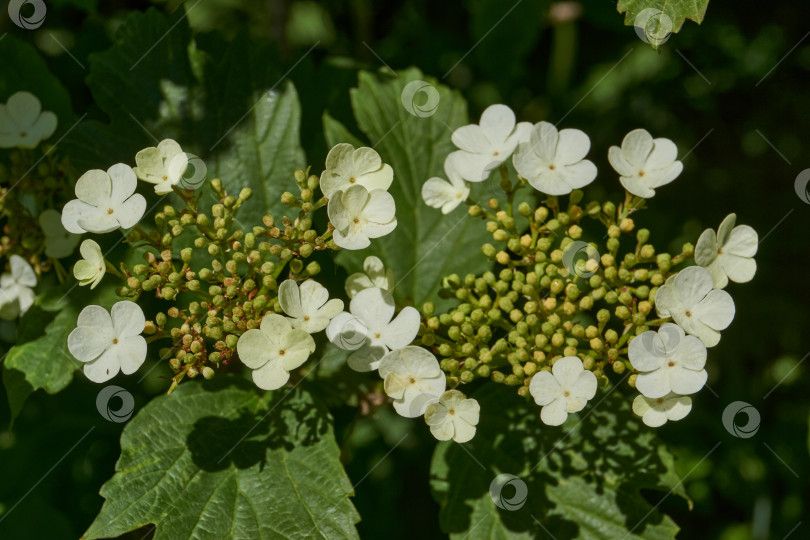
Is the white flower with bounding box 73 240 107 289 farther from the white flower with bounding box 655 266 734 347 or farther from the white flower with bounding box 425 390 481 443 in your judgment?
the white flower with bounding box 655 266 734 347

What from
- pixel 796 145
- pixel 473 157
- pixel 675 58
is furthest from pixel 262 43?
pixel 796 145

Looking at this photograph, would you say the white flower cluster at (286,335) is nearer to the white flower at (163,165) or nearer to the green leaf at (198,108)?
the white flower at (163,165)

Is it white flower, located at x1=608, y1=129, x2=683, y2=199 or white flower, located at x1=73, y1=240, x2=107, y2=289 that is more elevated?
white flower, located at x1=608, y1=129, x2=683, y2=199

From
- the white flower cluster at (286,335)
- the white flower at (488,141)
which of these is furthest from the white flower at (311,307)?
the white flower at (488,141)

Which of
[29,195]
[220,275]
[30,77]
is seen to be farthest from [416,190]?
[30,77]

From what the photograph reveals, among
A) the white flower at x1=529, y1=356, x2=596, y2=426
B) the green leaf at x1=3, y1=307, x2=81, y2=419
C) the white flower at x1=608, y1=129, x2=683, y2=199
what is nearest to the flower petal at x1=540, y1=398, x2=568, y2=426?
the white flower at x1=529, y1=356, x2=596, y2=426
